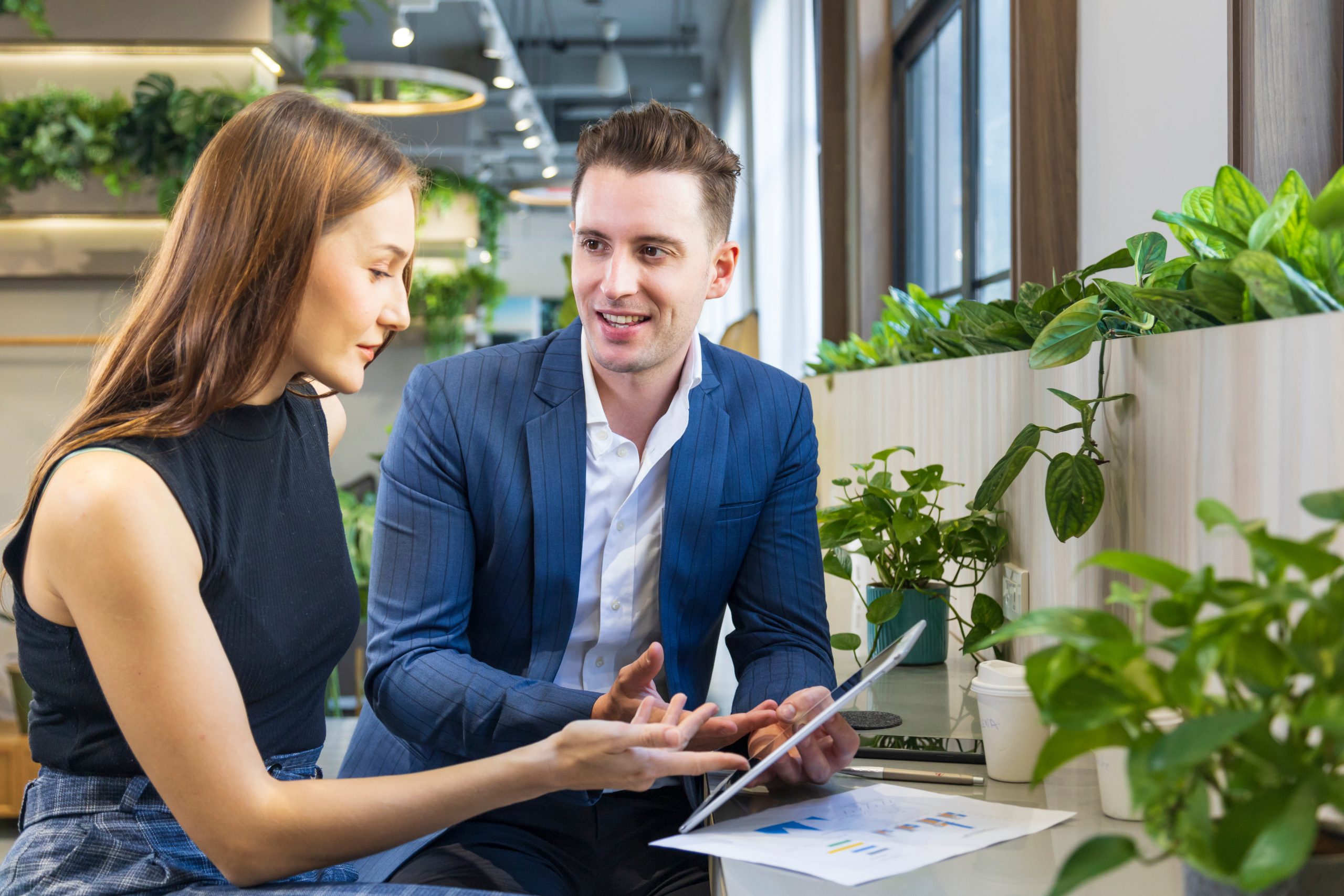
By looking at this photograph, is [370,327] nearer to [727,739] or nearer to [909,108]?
[727,739]

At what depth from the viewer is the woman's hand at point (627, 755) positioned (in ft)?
3.42

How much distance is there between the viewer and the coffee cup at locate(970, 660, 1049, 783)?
1199 mm

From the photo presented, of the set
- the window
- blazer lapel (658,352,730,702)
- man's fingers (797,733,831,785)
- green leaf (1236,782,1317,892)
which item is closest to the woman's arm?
man's fingers (797,733,831,785)

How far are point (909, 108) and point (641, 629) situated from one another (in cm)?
307

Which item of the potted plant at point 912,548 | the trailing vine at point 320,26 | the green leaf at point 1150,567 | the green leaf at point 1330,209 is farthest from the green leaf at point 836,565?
the trailing vine at point 320,26

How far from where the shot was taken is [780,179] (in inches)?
227

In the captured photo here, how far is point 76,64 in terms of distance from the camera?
5.51 metres

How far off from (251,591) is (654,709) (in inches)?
17.6

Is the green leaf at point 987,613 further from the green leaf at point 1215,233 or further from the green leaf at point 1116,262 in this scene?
the green leaf at point 1215,233

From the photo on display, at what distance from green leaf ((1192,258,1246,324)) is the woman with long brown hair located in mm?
611

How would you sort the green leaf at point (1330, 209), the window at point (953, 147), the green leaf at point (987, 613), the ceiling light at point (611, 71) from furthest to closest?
1. the ceiling light at point (611, 71)
2. the window at point (953, 147)
3. the green leaf at point (987, 613)
4. the green leaf at point (1330, 209)

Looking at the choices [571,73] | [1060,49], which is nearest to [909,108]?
[1060,49]

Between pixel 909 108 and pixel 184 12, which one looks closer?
pixel 909 108

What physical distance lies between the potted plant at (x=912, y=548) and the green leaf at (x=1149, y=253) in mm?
535
